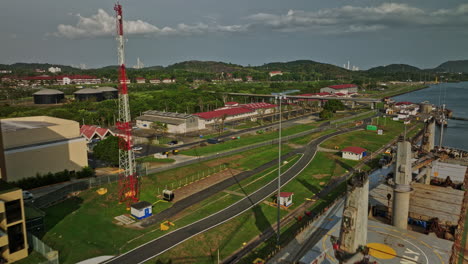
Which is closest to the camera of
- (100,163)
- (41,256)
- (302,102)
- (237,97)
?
(41,256)

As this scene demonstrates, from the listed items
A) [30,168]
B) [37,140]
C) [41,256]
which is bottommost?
[41,256]

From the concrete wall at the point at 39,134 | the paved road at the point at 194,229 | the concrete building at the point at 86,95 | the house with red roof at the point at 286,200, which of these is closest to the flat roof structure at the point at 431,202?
the house with red roof at the point at 286,200

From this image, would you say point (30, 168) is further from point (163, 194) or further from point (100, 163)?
point (163, 194)

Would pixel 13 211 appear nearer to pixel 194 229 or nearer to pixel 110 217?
pixel 110 217

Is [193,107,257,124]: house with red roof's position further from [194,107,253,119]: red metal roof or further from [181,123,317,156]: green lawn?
[181,123,317,156]: green lawn

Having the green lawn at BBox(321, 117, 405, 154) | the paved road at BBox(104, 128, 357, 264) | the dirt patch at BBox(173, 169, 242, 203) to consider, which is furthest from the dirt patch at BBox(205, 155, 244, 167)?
the green lawn at BBox(321, 117, 405, 154)

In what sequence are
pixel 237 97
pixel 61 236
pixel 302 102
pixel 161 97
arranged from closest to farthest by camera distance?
pixel 61 236 → pixel 161 97 → pixel 302 102 → pixel 237 97

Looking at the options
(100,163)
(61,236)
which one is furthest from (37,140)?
(61,236)
